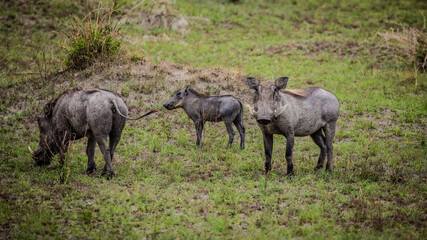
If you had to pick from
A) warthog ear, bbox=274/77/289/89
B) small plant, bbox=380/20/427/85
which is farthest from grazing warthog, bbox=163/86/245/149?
small plant, bbox=380/20/427/85

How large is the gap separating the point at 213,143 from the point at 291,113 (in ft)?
8.53

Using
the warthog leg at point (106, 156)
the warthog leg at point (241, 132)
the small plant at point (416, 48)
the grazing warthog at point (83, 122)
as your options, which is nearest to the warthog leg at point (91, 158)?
the grazing warthog at point (83, 122)

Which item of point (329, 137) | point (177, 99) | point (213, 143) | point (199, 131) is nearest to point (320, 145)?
point (329, 137)

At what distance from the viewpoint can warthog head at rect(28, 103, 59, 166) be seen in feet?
25.8

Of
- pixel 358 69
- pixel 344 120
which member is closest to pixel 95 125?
pixel 344 120

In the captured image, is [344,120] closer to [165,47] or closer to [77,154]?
[77,154]

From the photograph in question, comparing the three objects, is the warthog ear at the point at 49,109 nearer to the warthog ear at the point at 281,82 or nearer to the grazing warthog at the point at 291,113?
the grazing warthog at the point at 291,113

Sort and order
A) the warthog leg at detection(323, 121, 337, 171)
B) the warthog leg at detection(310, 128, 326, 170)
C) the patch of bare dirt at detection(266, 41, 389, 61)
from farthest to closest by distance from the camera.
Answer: the patch of bare dirt at detection(266, 41, 389, 61), the warthog leg at detection(310, 128, 326, 170), the warthog leg at detection(323, 121, 337, 171)

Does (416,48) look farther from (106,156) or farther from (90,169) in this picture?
(90,169)

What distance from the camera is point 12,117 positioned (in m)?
10.4

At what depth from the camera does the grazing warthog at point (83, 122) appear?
7.30 meters

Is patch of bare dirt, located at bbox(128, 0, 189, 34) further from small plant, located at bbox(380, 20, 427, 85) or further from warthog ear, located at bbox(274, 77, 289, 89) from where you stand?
warthog ear, located at bbox(274, 77, 289, 89)

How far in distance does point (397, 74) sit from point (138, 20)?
10.6 meters

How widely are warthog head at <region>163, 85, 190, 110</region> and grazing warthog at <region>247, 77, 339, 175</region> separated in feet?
9.11
